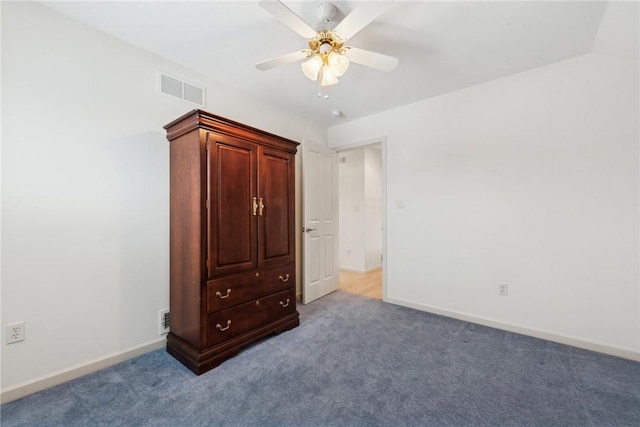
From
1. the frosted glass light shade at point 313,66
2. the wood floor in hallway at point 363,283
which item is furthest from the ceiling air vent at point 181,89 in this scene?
the wood floor in hallway at point 363,283

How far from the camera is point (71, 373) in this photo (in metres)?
1.73

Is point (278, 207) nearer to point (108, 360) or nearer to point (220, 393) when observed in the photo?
point (220, 393)

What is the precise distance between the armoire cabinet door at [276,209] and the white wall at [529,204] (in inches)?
54.8

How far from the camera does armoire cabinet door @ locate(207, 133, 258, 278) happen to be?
1.89 metres

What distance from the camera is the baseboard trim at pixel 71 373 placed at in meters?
1.54

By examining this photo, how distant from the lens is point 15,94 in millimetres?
1571

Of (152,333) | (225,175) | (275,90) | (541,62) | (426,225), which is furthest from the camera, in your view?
(426,225)

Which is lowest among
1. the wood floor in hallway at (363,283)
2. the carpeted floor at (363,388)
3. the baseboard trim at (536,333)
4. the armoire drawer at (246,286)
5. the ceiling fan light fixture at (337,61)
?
the wood floor in hallway at (363,283)

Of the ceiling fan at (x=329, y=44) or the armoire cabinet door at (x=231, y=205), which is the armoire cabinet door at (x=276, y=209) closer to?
the armoire cabinet door at (x=231, y=205)

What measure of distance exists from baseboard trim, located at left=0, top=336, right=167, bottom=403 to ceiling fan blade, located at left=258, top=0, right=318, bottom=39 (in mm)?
2518

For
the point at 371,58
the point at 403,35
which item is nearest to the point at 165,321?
the point at 371,58

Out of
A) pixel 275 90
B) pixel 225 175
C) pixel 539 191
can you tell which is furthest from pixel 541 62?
pixel 225 175

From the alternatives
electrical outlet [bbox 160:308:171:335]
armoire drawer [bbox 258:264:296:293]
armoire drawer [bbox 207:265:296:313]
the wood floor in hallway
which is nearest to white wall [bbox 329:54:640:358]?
the wood floor in hallway

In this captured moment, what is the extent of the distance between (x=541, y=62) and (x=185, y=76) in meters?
3.19
